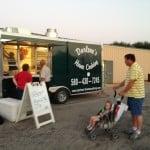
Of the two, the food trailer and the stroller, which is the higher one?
the food trailer

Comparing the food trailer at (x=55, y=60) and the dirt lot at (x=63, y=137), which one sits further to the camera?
the food trailer at (x=55, y=60)

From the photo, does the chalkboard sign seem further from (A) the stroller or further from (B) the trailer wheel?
(B) the trailer wheel

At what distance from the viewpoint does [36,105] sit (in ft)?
25.1

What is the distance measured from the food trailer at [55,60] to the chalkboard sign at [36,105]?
2.24 metres

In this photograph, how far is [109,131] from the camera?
21.5 ft

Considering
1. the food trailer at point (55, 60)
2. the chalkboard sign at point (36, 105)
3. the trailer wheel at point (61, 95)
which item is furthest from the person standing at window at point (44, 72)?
the chalkboard sign at point (36, 105)

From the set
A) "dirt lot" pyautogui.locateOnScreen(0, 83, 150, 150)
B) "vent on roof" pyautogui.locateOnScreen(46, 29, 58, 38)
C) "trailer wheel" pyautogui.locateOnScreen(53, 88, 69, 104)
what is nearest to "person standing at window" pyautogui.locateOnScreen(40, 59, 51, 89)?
"trailer wheel" pyautogui.locateOnScreen(53, 88, 69, 104)

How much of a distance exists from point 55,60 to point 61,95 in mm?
1377

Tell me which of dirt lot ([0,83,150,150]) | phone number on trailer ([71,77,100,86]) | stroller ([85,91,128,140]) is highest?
phone number on trailer ([71,77,100,86])

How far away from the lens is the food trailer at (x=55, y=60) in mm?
10169

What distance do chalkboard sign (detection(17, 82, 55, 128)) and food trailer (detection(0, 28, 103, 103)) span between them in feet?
7.33

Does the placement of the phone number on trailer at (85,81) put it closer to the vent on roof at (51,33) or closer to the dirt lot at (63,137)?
the vent on roof at (51,33)

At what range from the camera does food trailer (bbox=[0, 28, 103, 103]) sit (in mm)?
10169

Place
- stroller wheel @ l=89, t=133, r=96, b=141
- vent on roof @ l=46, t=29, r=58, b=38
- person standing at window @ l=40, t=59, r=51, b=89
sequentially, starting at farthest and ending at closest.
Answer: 1. vent on roof @ l=46, t=29, r=58, b=38
2. person standing at window @ l=40, t=59, r=51, b=89
3. stroller wheel @ l=89, t=133, r=96, b=141
